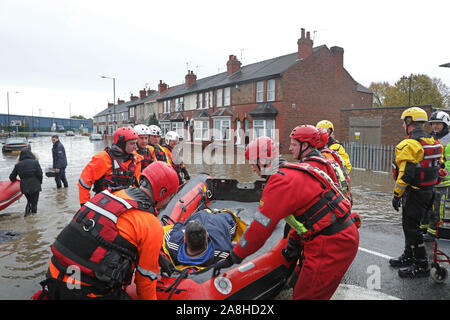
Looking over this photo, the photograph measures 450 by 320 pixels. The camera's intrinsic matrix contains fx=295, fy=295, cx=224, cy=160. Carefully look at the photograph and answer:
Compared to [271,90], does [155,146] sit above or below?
below

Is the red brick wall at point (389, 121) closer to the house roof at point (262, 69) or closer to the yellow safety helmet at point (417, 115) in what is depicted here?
the house roof at point (262, 69)

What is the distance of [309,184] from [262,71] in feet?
83.6

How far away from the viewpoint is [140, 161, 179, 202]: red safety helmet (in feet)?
7.17

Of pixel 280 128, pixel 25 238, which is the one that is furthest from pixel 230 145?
pixel 25 238

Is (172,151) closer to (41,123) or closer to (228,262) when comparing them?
(228,262)

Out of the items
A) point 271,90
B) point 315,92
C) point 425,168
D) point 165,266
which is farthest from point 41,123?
point 425,168

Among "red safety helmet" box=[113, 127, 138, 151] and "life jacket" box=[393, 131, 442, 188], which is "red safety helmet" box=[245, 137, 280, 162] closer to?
"life jacket" box=[393, 131, 442, 188]

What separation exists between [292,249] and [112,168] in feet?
10.1

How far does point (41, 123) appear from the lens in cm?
9000

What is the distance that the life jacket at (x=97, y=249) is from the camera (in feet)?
6.30

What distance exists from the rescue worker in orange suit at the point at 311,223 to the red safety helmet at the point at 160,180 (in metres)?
0.70

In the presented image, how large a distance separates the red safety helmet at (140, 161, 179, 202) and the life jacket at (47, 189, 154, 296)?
22 cm

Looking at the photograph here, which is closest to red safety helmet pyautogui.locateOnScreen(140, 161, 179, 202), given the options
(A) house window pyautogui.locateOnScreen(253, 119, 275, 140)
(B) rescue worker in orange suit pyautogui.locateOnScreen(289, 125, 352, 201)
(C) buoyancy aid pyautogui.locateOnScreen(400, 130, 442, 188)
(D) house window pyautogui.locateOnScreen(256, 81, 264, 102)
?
(B) rescue worker in orange suit pyautogui.locateOnScreen(289, 125, 352, 201)
